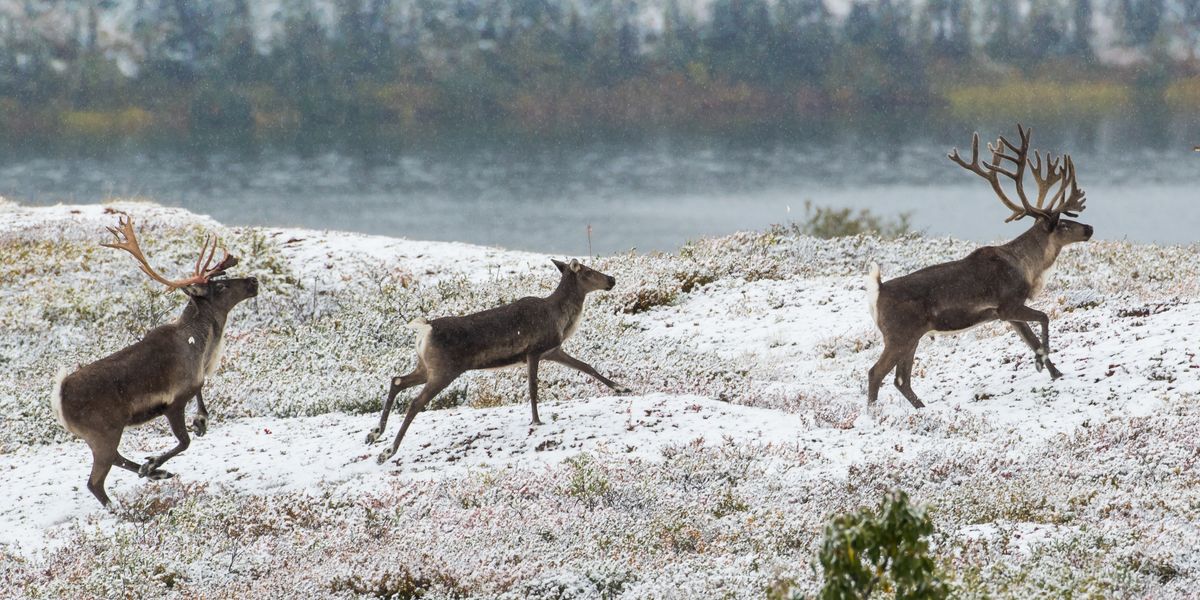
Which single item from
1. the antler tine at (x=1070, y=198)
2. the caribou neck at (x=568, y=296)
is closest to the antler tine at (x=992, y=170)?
the antler tine at (x=1070, y=198)

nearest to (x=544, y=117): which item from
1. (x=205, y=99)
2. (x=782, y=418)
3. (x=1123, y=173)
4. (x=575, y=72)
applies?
(x=575, y=72)

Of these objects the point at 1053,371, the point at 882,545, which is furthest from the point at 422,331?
the point at 882,545

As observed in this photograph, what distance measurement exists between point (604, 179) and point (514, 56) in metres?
20.0

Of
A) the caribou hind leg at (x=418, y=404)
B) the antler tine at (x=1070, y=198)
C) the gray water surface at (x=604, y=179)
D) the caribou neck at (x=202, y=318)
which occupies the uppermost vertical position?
the antler tine at (x=1070, y=198)

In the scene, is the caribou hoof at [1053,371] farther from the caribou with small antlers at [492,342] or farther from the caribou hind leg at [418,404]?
the caribou hind leg at [418,404]

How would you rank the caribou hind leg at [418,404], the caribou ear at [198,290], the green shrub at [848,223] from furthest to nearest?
the green shrub at [848,223]
the caribou ear at [198,290]
the caribou hind leg at [418,404]

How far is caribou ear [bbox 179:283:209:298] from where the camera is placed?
11.0m

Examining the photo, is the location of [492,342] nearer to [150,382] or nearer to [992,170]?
[150,382]

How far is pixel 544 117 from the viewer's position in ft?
333

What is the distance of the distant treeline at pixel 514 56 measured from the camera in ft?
242

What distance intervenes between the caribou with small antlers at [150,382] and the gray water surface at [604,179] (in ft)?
66.0

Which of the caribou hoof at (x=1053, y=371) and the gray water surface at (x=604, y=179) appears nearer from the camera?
the caribou hoof at (x=1053, y=371)

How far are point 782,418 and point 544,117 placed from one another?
92.4 metres

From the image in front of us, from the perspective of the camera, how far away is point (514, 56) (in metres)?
80.8
